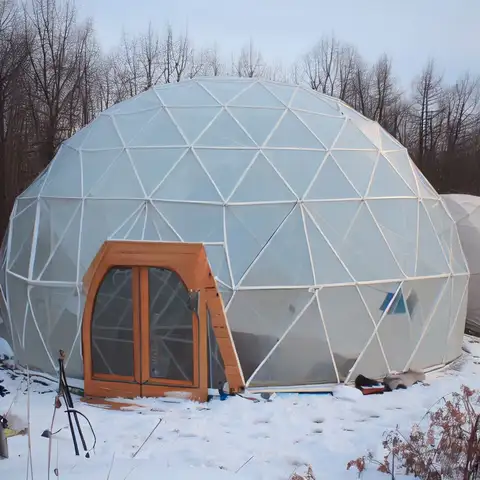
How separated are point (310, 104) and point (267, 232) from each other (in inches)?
125

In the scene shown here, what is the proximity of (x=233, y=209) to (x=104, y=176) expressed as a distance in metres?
2.29

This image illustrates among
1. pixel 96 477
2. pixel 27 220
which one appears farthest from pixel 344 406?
pixel 27 220

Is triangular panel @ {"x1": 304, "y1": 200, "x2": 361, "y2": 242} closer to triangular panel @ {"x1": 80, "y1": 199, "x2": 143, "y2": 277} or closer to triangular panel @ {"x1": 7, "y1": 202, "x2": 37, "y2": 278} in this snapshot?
triangular panel @ {"x1": 80, "y1": 199, "x2": 143, "y2": 277}

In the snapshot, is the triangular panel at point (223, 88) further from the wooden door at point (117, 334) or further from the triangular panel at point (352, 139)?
the wooden door at point (117, 334)

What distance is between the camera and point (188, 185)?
809cm

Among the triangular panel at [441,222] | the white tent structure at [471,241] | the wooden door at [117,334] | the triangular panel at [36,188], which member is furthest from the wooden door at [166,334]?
the white tent structure at [471,241]

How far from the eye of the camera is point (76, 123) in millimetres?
27000

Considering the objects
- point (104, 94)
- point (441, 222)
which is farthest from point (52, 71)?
point (441, 222)

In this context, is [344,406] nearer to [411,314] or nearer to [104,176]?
[411,314]

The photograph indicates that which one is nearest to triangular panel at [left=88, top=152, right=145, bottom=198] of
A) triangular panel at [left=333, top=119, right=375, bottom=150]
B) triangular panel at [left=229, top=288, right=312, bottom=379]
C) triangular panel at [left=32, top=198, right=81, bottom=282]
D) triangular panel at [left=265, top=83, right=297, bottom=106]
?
triangular panel at [left=32, top=198, right=81, bottom=282]

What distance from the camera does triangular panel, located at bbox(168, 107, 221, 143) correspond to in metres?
8.71

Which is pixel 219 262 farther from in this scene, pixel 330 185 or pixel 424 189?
pixel 424 189

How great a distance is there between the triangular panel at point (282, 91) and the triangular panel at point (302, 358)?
3.95 metres

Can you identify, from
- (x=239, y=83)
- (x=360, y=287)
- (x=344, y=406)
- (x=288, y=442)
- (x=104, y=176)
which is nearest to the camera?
(x=288, y=442)
